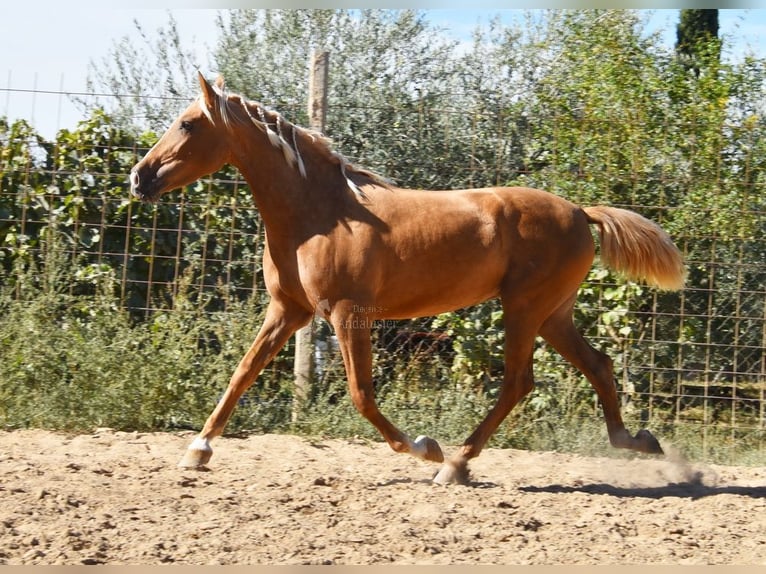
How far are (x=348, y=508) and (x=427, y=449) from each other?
77 cm

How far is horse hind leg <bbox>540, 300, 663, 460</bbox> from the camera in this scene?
227 inches

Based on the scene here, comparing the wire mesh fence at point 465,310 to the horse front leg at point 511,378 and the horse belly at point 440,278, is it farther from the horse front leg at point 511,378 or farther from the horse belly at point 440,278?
the horse belly at point 440,278

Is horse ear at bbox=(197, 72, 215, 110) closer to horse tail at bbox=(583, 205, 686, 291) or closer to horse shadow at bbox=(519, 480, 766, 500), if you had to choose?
horse tail at bbox=(583, 205, 686, 291)

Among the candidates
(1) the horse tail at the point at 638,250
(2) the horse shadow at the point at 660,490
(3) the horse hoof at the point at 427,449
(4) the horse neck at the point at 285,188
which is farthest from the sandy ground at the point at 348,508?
(4) the horse neck at the point at 285,188

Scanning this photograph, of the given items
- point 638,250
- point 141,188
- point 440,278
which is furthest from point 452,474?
point 141,188

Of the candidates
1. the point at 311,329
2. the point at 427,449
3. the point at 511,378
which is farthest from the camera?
the point at 311,329

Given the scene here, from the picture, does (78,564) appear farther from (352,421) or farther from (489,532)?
(352,421)

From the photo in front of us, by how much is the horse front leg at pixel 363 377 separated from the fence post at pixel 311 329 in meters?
1.69

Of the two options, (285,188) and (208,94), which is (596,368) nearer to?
(285,188)

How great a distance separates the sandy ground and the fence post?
2.45 ft

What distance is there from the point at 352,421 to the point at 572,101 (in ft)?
11.1

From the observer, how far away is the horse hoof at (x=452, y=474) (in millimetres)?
5336

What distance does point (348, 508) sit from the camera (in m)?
4.63

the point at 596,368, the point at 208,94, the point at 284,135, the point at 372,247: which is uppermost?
the point at 208,94
